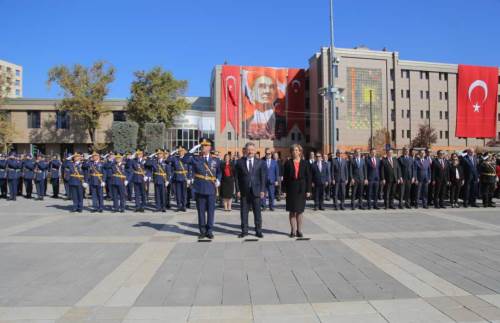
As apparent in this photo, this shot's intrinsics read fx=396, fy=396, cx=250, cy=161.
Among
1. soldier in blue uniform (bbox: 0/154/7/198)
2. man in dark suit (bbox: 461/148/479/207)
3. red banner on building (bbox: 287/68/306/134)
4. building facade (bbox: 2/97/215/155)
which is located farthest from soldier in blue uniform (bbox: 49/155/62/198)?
red banner on building (bbox: 287/68/306/134)

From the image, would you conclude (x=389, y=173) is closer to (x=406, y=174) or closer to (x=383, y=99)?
(x=406, y=174)

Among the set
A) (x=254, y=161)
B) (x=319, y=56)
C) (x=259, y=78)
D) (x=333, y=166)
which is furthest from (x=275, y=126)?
(x=254, y=161)

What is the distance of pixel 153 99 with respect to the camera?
166ft

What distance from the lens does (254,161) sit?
852 cm

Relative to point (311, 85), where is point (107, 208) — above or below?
below

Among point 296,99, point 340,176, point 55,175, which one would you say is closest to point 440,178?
point 340,176

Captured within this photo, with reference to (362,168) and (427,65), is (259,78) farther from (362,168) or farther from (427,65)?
(362,168)

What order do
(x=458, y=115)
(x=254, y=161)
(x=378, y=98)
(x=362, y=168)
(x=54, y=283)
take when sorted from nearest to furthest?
(x=54, y=283), (x=254, y=161), (x=362, y=168), (x=378, y=98), (x=458, y=115)

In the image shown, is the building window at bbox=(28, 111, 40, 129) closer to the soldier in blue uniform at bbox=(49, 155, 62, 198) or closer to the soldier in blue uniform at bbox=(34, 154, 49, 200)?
the soldier in blue uniform at bbox=(49, 155, 62, 198)

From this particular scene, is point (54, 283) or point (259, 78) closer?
point (54, 283)

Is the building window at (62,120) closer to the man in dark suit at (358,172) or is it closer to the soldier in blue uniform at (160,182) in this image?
the soldier in blue uniform at (160,182)

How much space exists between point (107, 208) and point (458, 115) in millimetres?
66501

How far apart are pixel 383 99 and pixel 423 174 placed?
52642mm

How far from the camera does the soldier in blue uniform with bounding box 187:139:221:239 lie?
7.98m
